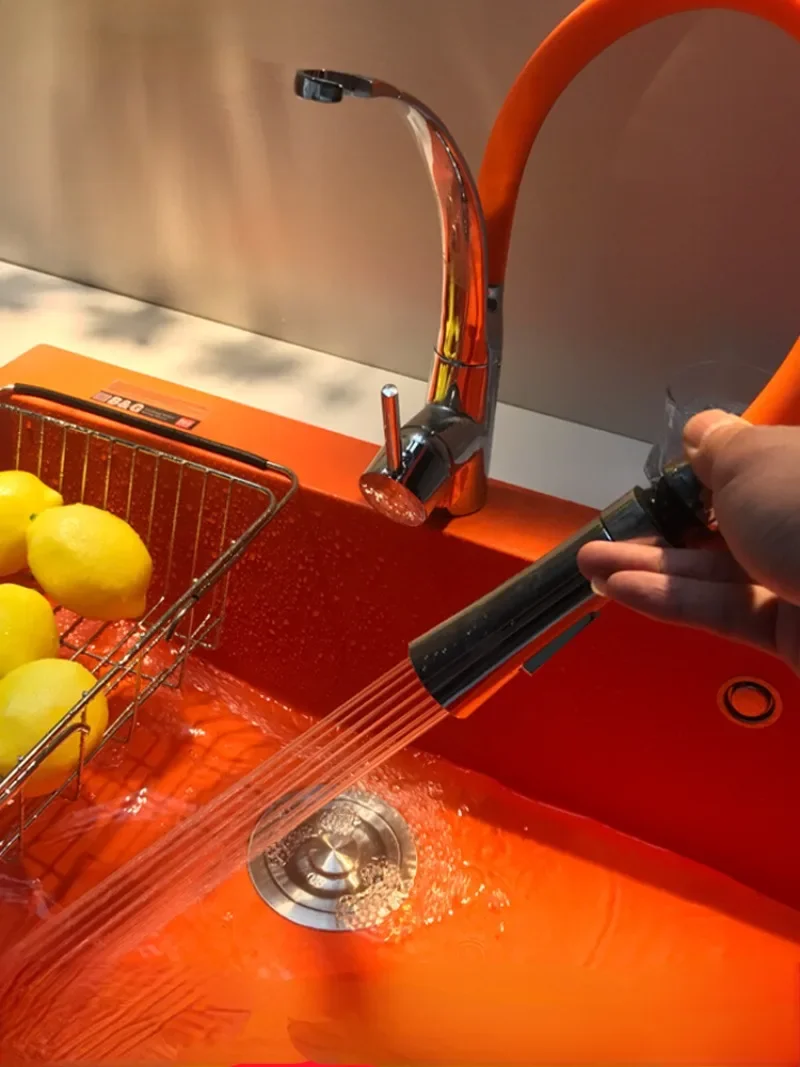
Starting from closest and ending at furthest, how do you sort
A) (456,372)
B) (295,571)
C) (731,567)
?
(731,567), (456,372), (295,571)

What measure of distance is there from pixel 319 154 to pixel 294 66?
0.07 meters

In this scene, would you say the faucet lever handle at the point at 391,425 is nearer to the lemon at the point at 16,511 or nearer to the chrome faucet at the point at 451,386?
the chrome faucet at the point at 451,386

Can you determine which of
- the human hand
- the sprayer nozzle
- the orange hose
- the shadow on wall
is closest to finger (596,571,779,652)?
the human hand

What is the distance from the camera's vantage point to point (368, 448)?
2.49 ft

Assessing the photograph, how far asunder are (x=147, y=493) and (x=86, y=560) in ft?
0.50

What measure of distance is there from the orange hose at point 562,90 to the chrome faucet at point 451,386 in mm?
42

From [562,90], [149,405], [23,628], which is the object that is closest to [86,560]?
[23,628]

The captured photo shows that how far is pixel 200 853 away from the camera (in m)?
0.70

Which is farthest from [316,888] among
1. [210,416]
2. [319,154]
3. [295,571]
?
[319,154]

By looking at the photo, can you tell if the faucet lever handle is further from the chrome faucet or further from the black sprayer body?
the black sprayer body

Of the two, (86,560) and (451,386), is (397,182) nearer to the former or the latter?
(451,386)

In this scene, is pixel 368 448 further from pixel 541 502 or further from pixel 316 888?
pixel 316 888

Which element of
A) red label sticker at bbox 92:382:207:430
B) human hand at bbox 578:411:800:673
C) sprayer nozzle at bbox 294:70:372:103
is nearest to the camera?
human hand at bbox 578:411:800:673

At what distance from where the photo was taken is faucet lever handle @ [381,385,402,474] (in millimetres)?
566
